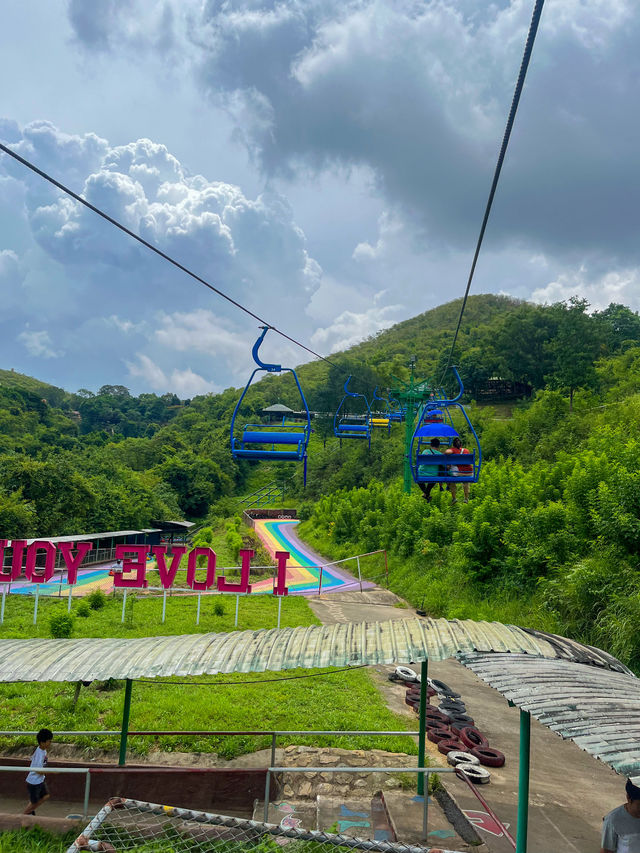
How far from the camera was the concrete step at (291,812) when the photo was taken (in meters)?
5.68

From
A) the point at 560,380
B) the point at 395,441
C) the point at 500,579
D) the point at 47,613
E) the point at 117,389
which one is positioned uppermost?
the point at 117,389

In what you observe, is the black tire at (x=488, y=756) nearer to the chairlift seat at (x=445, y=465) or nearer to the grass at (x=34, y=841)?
the chairlift seat at (x=445, y=465)

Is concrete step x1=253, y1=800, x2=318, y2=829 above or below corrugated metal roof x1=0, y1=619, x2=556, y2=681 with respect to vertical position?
below

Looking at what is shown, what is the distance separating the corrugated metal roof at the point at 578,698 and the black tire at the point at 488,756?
3.39 m

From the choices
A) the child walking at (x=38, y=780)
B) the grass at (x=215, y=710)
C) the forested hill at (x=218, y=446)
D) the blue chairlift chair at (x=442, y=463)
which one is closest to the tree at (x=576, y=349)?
the forested hill at (x=218, y=446)

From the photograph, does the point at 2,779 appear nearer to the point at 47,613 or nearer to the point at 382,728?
the point at 382,728

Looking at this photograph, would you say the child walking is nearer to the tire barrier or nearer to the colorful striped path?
the tire barrier

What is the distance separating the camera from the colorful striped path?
71.1 ft

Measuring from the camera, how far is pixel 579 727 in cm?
343

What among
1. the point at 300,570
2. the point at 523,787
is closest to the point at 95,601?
the point at 300,570

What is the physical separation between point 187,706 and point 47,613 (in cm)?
879

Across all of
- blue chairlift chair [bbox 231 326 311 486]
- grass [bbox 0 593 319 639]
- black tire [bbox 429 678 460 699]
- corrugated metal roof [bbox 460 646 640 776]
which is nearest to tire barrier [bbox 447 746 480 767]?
black tire [bbox 429 678 460 699]

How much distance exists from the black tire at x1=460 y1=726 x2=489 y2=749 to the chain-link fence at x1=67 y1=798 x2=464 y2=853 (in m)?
3.89

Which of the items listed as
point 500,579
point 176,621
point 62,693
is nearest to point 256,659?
point 62,693
